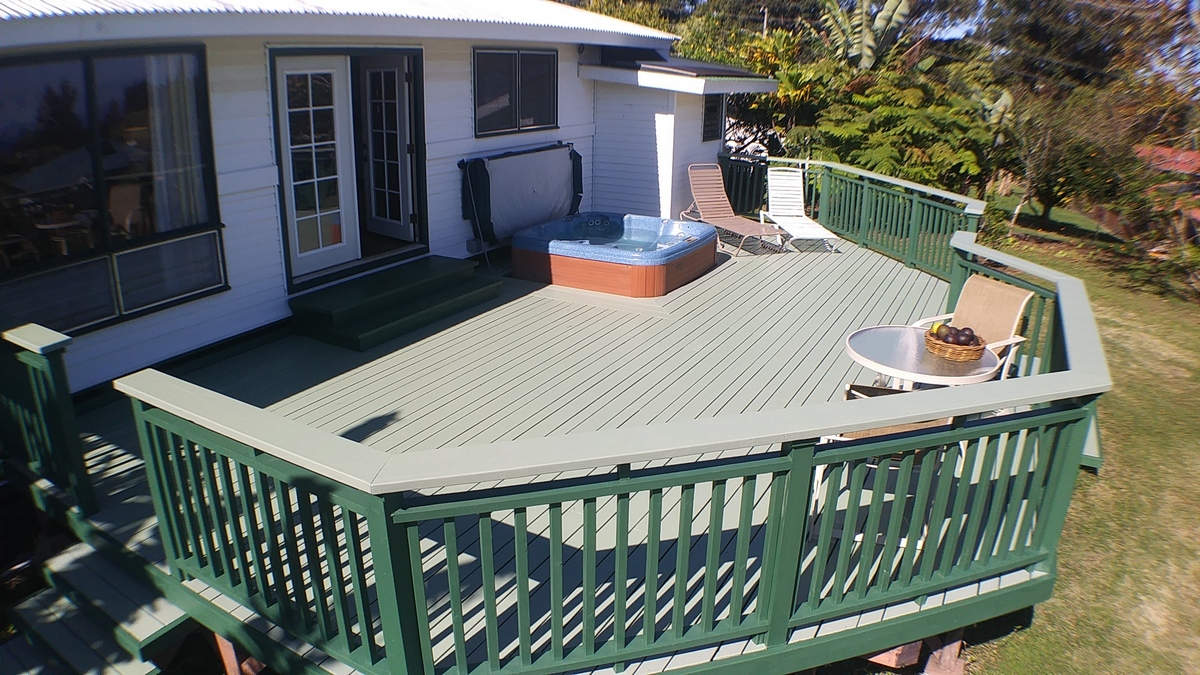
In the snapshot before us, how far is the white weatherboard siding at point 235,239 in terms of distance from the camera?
5094mm

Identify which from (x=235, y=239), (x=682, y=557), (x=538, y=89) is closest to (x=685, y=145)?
(x=538, y=89)

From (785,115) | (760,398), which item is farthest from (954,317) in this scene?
(785,115)

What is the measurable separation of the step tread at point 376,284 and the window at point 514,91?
60.5 inches

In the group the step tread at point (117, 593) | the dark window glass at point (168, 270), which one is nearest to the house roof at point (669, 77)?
the dark window glass at point (168, 270)

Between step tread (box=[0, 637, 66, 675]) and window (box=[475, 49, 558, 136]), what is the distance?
18.5 feet

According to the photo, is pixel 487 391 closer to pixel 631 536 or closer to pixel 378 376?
pixel 378 376

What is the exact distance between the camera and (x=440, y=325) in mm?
6547

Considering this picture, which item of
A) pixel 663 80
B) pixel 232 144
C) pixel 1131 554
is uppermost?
pixel 663 80

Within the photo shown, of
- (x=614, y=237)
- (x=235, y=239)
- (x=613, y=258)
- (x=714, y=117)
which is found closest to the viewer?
(x=235, y=239)

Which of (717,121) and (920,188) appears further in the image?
(717,121)

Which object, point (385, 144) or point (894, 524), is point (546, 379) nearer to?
point (894, 524)

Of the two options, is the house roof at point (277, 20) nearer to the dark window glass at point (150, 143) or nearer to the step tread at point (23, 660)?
the dark window glass at point (150, 143)

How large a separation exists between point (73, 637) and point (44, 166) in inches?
103

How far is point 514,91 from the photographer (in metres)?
8.29
